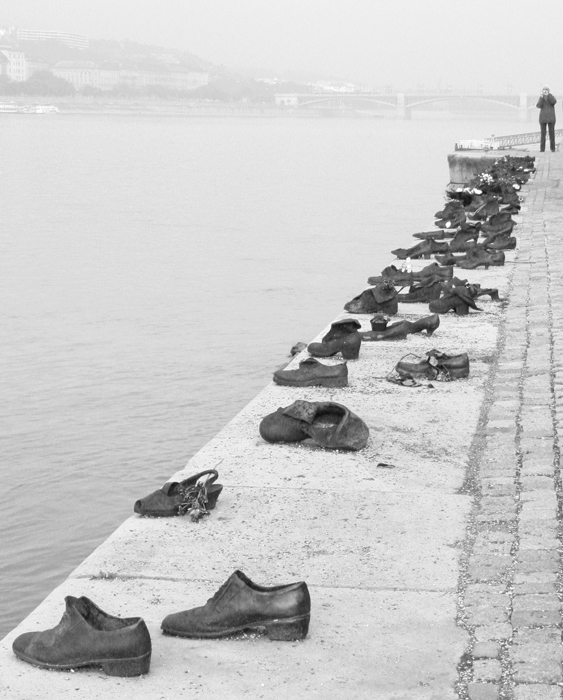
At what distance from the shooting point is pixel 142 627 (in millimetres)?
3684

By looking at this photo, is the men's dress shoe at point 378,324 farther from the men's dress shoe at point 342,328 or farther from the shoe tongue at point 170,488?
the shoe tongue at point 170,488

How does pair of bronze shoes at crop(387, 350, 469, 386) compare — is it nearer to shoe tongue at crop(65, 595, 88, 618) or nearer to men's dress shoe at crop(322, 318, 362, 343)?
men's dress shoe at crop(322, 318, 362, 343)

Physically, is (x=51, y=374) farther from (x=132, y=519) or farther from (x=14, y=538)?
(x=132, y=519)

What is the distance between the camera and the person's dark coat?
3150cm

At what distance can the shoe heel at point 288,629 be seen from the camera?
154 inches

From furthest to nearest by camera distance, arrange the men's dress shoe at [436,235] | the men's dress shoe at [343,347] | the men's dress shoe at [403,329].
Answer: the men's dress shoe at [436,235] < the men's dress shoe at [403,329] < the men's dress shoe at [343,347]

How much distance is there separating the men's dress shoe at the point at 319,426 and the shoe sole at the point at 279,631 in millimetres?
2002

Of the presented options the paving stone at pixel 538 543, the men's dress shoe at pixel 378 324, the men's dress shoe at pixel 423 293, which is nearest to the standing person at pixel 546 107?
the men's dress shoe at pixel 423 293

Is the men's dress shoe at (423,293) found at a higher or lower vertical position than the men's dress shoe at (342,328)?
lower

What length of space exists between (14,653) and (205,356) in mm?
8479

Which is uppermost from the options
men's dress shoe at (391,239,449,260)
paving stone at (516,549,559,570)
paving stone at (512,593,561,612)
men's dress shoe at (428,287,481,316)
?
paving stone at (512,593,561,612)

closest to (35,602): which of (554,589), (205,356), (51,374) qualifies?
(554,589)

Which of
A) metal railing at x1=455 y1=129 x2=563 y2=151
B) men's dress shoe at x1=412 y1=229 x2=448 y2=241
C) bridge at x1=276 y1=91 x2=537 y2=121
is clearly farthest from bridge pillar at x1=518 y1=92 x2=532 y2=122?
men's dress shoe at x1=412 y1=229 x2=448 y2=241

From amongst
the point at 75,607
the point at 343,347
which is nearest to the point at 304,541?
the point at 75,607
